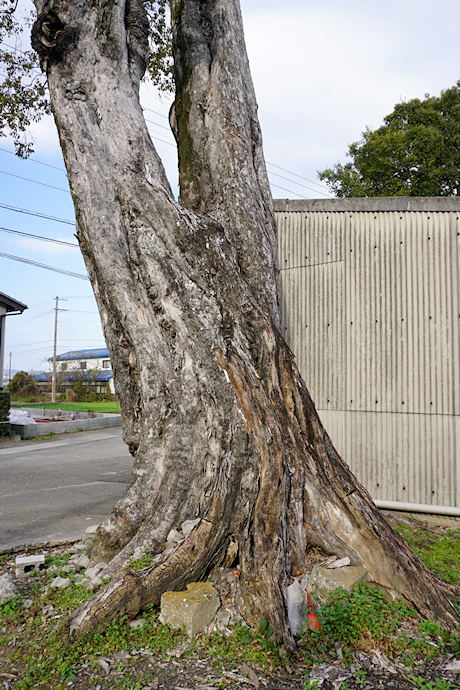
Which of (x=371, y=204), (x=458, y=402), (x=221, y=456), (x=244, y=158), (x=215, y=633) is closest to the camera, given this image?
(x=215, y=633)

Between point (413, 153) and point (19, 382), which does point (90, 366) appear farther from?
point (413, 153)

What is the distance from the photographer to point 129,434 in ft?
13.7

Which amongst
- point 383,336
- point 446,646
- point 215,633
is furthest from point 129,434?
point 383,336

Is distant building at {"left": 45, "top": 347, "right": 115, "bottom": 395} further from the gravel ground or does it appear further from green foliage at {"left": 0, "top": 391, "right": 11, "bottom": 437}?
the gravel ground

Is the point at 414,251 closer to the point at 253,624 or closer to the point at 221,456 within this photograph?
the point at 221,456

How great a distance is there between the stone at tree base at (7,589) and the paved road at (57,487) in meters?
1.14

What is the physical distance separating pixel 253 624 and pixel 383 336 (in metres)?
4.16

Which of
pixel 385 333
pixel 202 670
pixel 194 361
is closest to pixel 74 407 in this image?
pixel 385 333

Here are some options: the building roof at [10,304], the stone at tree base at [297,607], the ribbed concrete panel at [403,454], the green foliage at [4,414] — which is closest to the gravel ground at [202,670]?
the stone at tree base at [297,607]

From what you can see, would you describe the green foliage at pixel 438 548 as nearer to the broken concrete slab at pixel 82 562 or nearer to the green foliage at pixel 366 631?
the green foliage at pixel 366 631

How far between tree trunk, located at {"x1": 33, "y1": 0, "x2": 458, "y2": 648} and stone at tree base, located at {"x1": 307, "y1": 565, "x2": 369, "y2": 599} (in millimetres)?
131

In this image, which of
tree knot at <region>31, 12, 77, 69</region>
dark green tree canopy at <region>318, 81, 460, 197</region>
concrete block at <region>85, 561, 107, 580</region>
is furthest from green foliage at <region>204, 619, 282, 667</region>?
dark green tree canopy at <region>318, 81, 460, 197</region>

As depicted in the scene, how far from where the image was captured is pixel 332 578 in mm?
3359

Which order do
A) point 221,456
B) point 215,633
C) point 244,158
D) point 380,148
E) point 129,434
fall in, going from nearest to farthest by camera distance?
point 215,633, point 221,456, point 129,434, point 244,158, point 380,148
